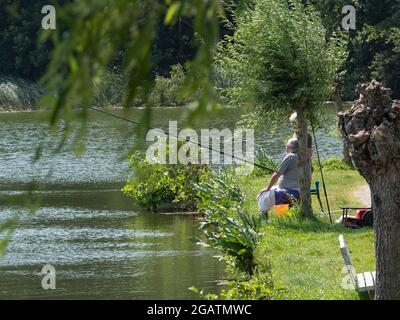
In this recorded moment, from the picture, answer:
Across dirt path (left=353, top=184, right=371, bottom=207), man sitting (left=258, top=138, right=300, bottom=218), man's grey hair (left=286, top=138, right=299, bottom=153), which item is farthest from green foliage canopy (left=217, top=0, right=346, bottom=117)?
dirt path (left=353, top=184, right=371, bottom=207)

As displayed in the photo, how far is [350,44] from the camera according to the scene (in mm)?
53000

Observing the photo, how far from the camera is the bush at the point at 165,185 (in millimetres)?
18844

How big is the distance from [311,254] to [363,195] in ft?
16.9

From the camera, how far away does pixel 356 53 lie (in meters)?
52.6

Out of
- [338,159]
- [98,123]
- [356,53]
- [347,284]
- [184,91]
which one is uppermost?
[356,53]

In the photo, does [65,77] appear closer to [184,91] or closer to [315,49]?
[184,91]

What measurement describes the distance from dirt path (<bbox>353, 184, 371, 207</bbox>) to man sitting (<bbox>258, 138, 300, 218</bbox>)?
127 centimetres

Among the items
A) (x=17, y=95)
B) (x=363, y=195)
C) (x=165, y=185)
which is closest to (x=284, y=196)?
(x=363, y=195)

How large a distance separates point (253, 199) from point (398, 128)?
7.63 m

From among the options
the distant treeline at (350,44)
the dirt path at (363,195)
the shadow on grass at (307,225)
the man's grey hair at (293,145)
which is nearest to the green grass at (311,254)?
the shadow on grass at (307,225)

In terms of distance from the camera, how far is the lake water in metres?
12.4

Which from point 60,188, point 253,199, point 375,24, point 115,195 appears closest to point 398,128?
point 253,199

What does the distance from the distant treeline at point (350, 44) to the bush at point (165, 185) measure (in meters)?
9.97

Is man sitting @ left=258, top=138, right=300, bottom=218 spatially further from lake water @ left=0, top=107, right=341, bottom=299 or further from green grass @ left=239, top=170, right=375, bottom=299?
lake water @ left=0, top=107, right=341, bottom=299
